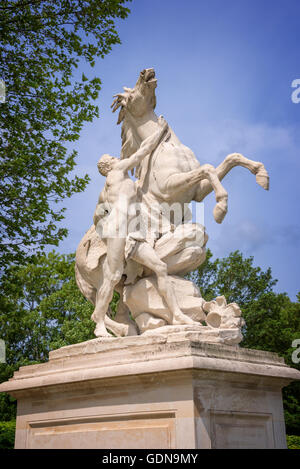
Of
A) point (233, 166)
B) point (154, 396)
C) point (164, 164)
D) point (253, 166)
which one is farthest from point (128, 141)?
point (154, 396)

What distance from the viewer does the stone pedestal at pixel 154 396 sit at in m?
4.56

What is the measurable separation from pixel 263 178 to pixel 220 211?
749mm

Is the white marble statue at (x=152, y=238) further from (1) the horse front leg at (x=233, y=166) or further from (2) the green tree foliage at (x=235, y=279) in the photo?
(2) the green tree foliage at (x=235, y=279)

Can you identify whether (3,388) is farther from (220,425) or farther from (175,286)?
(220,425)

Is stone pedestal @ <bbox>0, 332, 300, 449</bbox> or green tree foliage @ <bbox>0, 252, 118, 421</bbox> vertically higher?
green tree foliage @ <bbox>0, 252, 118, 421</bbox>

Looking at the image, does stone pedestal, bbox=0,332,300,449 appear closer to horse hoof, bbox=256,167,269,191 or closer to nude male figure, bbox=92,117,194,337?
nude male figure, bbox=92,117,194,337

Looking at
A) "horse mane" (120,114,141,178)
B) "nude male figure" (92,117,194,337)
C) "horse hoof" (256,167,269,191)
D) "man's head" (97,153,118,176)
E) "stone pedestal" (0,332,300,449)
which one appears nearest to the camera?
"stone pedestal" (0,332,300,449)

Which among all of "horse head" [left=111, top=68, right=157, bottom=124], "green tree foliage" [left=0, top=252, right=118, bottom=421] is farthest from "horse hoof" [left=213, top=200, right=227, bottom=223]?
"green tree foliage" [left=0, top=252, right=118, bottom=421]

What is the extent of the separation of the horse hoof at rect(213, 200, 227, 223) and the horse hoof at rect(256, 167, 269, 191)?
0.59 meters

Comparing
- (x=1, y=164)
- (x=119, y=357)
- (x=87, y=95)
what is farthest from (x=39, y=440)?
(x=87, y=95)

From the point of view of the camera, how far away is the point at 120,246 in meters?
6.01

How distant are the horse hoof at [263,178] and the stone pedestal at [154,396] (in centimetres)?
206

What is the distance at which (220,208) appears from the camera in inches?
235

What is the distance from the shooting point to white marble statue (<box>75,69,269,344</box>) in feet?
19.5
